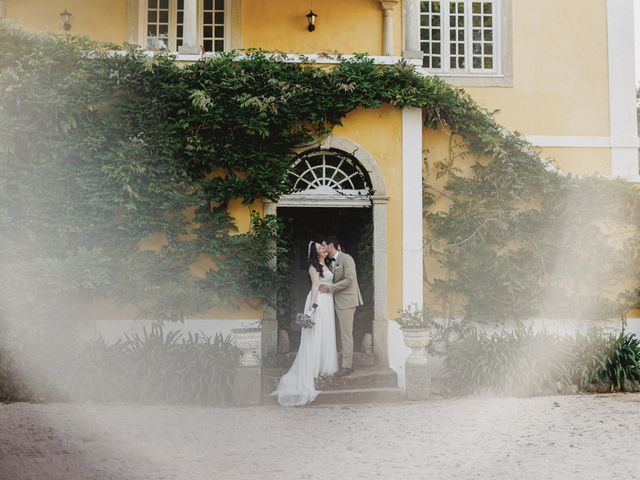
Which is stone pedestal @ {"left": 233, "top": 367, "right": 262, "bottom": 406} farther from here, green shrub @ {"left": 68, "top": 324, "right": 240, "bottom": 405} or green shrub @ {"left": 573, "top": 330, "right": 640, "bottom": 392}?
green shrub @ {"left": 573, "top": 330, "right": 640, "bottom": 392}

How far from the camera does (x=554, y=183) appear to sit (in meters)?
10.9

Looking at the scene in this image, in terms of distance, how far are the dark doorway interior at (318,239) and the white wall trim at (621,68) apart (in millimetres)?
5580

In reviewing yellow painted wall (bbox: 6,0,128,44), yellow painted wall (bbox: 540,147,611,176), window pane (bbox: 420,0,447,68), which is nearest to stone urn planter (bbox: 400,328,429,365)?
yellow painted wall (bbox: 540,147,611,176)

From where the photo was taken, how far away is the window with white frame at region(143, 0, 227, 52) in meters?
13.0

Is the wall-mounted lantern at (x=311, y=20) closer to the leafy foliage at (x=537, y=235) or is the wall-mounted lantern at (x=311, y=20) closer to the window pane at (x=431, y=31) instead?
the window pane at (x=431, y=31)

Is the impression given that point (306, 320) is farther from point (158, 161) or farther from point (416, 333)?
Answer: point (158, 161)

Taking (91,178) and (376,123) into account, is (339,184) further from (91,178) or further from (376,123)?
(91,178)

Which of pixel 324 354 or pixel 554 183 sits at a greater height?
pixel 554 183

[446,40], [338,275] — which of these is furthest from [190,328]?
[446,40]

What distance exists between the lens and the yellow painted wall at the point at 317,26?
12742 mm

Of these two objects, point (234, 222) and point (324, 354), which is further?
point (234, 222)

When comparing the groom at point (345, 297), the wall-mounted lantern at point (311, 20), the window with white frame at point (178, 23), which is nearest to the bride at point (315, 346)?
the groom at point (345, 297)

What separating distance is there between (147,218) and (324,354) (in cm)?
337

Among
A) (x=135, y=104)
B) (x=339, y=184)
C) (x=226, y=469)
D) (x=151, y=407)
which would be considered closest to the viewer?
(x=226, y=469)
